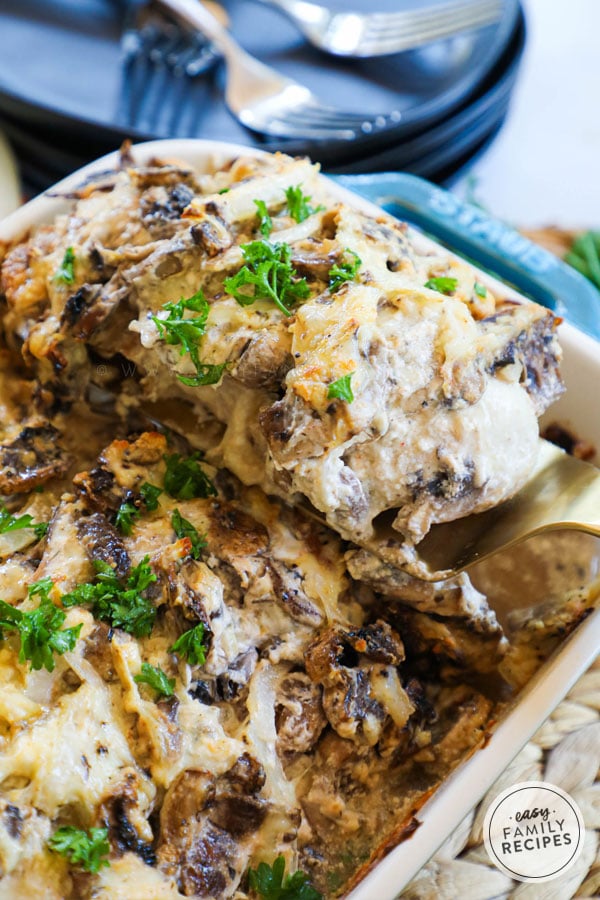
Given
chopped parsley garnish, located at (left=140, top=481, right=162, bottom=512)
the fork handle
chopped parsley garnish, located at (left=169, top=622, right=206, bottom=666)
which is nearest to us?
chopped parsley garnish, located at (left=169, top=622, right=206, bottom=666)

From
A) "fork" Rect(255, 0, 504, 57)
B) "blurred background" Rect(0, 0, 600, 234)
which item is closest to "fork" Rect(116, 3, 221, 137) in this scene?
"blurred background" Rect(0, 0, 600, 234)

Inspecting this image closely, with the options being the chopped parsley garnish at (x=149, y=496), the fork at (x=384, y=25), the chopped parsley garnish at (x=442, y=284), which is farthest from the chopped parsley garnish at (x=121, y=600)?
the fork at (x=384, y=25)

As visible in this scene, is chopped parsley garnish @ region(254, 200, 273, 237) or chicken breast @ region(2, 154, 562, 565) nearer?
chicken breast @ region(2, 154, 562, 565)

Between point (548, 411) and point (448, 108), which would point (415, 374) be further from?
point (448, 108)

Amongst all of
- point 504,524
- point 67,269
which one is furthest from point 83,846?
point 67,269

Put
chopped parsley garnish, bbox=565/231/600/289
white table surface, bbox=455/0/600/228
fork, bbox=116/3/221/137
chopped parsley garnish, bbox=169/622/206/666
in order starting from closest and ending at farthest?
chopped parsley garnish, bbox=169/622/206/666
chopped parsley garnish, bbox=565/231/600/289
fork, bbox=116/3/221/137
white table surface, bbox=455/0/600/228

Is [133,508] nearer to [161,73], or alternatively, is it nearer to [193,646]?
[193,646]

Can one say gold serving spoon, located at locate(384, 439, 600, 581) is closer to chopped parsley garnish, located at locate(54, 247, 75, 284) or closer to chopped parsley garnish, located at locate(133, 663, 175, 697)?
chopped parsley garnish, located at locate(133, 663, 175, 697)

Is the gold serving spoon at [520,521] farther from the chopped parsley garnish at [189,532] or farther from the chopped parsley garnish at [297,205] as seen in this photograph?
the chopped parsley garnish at [297,205]
